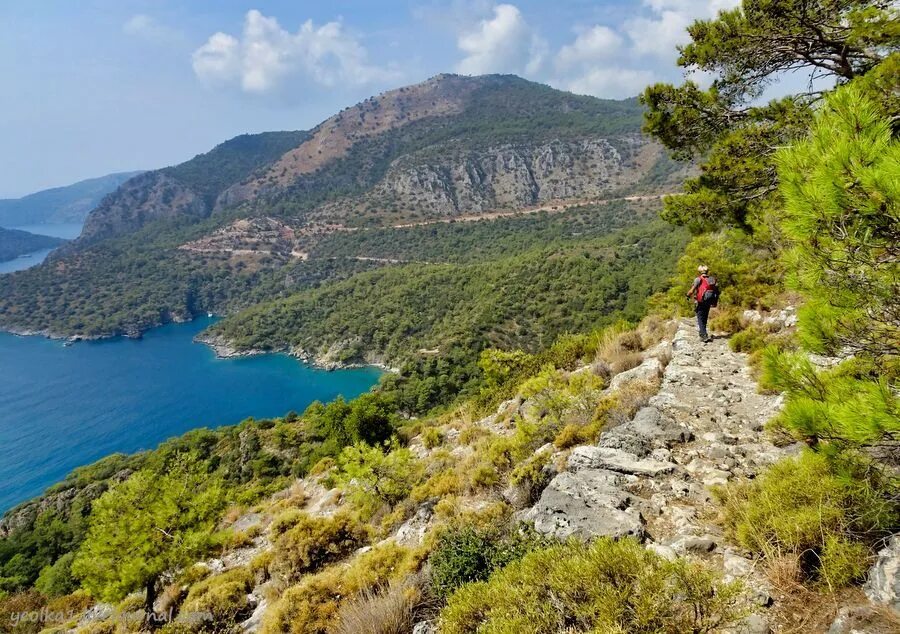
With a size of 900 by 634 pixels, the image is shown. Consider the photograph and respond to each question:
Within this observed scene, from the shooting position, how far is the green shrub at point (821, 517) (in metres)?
2.74

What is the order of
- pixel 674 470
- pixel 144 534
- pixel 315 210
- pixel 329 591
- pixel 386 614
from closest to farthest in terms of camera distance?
pixel 386 614
pixel 674 470
pixel 329 591
pixel 144 534
pixel 315 210

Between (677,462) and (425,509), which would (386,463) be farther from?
(677,462)

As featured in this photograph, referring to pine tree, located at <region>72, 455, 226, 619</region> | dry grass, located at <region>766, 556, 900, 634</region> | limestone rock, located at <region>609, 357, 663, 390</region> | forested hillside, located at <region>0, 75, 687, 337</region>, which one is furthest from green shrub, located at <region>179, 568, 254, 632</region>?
forested hillside, located at <region>0, 75, 687, 337</region>

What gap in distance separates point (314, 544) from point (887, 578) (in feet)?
24.1

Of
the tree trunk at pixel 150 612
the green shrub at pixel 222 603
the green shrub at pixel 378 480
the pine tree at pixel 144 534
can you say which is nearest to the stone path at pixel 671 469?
the green shrub at pixel 378 480

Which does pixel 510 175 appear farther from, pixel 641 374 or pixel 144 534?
pixel 144 534

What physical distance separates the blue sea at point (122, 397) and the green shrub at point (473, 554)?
71.0 meters

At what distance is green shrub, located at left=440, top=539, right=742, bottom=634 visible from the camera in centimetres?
259

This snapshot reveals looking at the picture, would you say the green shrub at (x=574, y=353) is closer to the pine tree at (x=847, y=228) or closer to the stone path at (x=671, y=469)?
the stone path at (x=671, y=469)

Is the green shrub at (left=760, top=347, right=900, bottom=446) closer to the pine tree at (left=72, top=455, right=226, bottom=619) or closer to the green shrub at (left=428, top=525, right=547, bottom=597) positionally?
the green shrub at (left=428, top=525, right=547, bottom=597)

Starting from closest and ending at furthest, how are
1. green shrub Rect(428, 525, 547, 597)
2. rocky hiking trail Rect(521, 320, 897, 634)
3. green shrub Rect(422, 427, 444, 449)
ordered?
rocky hiking trail Rect(521, 320, 897, 634) < green shrub Rect(428, 525, 547, 597) < green shrub Rect(422, 427, 444, 449)

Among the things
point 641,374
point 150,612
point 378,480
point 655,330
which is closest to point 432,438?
point 378,480

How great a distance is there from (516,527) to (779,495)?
2.57 m

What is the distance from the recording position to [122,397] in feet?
273
